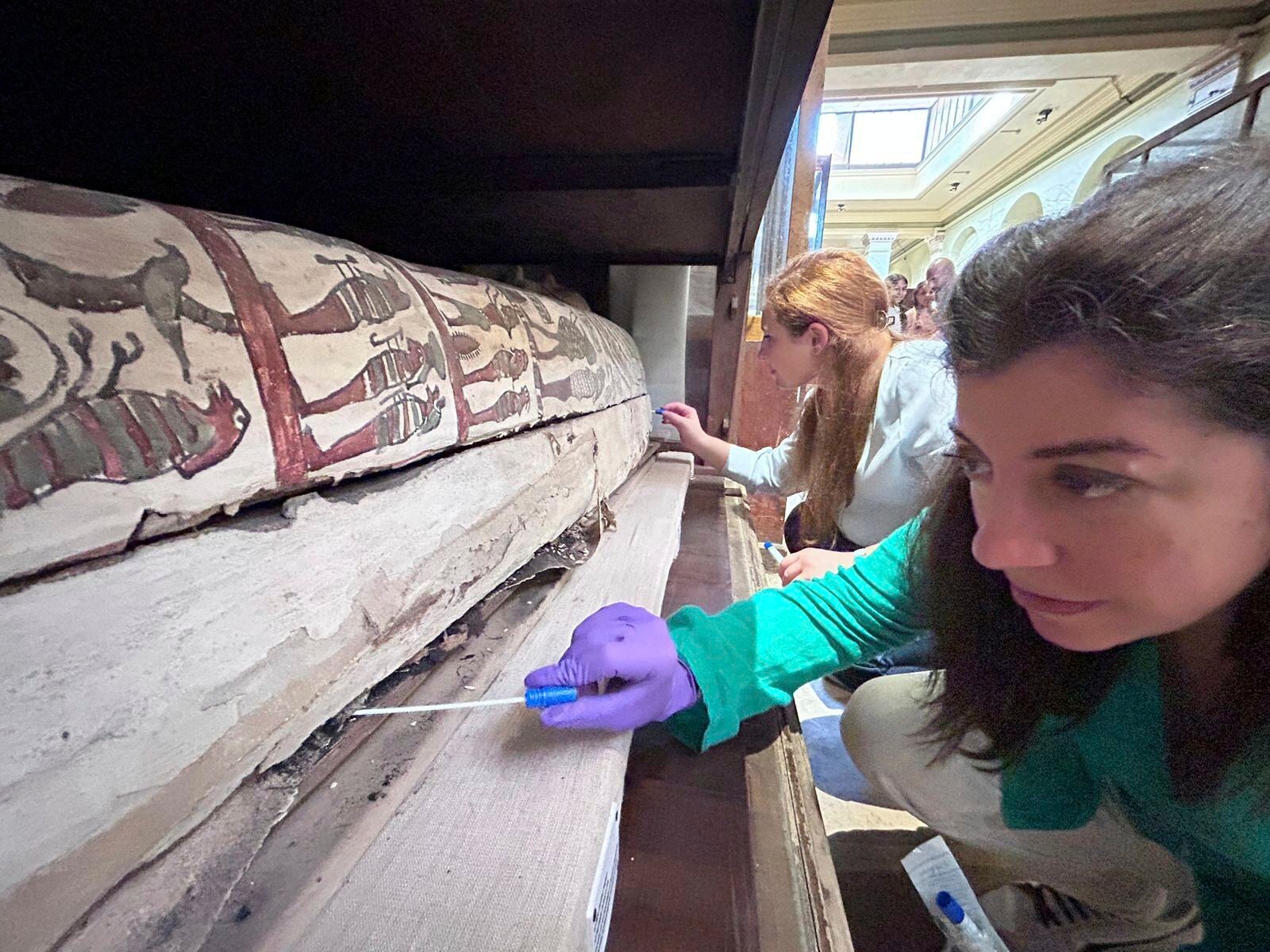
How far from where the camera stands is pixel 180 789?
1.23ft

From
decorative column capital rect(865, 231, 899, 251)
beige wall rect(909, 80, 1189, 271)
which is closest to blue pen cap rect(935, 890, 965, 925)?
beige wall rect(909, 80, 1189, 271)

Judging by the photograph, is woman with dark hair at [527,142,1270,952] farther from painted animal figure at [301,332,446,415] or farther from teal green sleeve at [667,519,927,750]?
painted animal figure at [301,332,446,415]

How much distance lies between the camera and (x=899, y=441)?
125 cm

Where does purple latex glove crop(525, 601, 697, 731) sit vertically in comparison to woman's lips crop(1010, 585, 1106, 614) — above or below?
below

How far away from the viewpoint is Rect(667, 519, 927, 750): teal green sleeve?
0.66m

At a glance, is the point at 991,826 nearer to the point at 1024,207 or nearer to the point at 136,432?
the point at 136,432

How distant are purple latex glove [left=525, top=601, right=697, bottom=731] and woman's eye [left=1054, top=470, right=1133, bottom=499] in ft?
1.25

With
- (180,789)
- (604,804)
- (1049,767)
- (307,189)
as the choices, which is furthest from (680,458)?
(180,789)

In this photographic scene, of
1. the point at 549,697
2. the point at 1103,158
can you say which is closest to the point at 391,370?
the point at 549,697

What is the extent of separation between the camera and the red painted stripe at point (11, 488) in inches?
10.5

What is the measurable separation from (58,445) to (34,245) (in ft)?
0.37

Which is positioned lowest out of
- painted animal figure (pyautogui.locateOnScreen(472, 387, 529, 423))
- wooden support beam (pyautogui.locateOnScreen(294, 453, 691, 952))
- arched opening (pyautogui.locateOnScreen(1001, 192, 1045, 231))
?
wooden support beam (pyautogui.locateOnScreen(294, 453, 691, 952))

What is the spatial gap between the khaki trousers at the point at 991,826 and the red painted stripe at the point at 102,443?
920 mm

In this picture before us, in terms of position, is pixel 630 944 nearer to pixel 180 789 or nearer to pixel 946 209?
pixel 180 789
